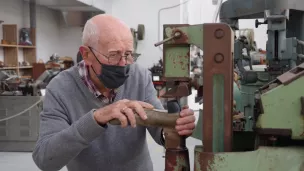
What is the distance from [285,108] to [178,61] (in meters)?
0.30

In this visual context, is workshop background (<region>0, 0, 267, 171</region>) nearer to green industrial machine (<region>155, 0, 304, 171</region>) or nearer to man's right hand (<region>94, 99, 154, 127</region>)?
man's right hand (<region>94, 99, 154, 127</region>)

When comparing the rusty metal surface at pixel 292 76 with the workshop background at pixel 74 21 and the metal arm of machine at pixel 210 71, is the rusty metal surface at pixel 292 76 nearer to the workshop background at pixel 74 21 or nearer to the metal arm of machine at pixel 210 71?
the metal arm of machine at pixel 210 71

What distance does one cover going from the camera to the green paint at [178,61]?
1012 millimetres

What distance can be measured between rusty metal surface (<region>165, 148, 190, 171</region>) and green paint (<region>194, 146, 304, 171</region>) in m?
0.13

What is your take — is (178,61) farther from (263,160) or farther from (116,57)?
(116,57)

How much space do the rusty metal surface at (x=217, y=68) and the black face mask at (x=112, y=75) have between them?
1.93ft

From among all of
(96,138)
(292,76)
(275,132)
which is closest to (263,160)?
(275,132)

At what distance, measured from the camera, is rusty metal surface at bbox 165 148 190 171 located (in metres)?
1.05

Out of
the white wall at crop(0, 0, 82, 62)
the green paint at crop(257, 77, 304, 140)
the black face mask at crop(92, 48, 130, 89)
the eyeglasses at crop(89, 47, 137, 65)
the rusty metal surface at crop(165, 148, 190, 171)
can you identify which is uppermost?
the white wall at crop(0, 0, 82, 62)

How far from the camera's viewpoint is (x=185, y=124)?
1052 millimetres

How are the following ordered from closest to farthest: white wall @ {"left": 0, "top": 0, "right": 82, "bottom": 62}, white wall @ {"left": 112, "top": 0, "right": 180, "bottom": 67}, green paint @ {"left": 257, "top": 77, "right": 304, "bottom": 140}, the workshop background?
green paint @ {"left": 257, "top": 77, "right": 304, "bottom": 140}, white wall @ {"left": 0, "top": 0, "right": 82, "bottom": 62}, the workshop background, white wall @ {"left": 112, "top": 0, "right": 180, "bottom": 67}

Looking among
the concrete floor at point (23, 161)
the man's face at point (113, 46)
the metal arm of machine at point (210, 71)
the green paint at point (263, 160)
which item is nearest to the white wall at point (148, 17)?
the concrete floor at point (23, 161)

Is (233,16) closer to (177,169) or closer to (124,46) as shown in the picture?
(124,46)

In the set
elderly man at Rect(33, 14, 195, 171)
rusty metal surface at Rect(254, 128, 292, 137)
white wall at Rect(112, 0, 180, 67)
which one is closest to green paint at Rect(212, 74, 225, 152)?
rusty metal surface at Rect(254, 128, 292, 137)
